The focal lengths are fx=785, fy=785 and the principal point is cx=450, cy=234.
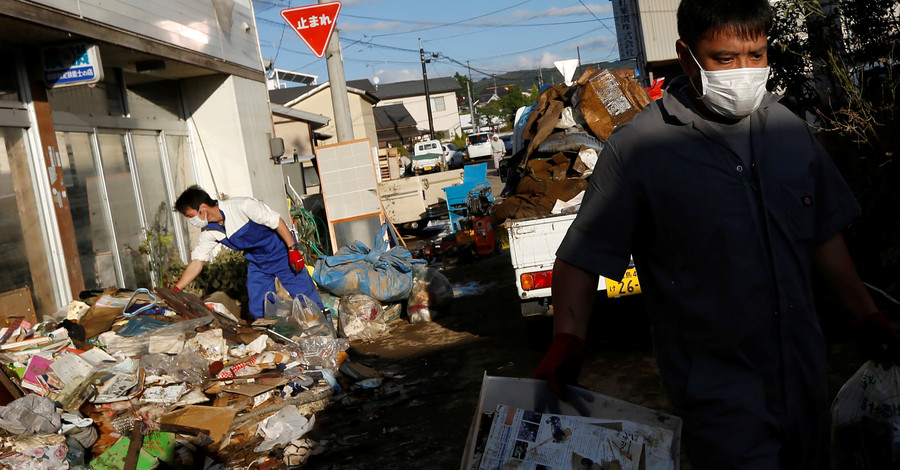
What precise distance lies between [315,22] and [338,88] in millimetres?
1375

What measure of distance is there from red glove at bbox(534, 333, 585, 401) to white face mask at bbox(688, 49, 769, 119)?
2.56ft

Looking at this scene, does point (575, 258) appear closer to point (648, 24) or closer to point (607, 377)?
point (607, 377)

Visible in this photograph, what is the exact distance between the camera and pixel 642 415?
211 centimetres

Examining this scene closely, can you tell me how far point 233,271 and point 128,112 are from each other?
2408mm

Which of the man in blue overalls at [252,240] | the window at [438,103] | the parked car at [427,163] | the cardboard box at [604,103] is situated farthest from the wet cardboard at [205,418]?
the window at [438,103]

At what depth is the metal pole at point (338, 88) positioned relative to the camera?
45.6ft

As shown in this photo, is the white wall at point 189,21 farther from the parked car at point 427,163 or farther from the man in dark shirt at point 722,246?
the parked car at point 427,163

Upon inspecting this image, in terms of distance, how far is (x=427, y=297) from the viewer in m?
9.05

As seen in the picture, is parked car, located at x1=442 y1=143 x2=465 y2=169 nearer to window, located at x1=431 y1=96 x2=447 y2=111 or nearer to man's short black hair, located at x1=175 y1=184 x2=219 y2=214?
window, located at x1=431 y1=96 x2=447 y2=111

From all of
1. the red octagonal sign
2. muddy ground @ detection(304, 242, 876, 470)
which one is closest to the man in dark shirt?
muddy ground @ detection(304, 242, 876, 470)

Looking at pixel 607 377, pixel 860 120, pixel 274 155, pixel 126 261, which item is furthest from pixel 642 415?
pixel 274 155

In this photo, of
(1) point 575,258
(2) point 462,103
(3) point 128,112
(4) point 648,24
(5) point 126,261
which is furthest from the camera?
(2) point 462,103

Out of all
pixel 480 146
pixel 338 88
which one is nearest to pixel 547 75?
pixel 480 146

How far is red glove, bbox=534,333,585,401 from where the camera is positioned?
2.13 m
